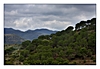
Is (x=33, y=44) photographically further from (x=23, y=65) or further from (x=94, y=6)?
(x=94, y=6)

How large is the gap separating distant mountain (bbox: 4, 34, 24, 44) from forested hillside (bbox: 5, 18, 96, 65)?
11 cm

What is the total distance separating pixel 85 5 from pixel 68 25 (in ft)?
1.76

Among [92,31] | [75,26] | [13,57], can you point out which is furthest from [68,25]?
[13,57]

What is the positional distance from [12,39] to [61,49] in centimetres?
102

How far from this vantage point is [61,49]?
19.0 ft

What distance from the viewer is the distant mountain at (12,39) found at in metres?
5.79

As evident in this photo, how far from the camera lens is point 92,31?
5.75 meters

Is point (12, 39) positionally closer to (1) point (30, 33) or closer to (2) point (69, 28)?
(1) point (30, 33)

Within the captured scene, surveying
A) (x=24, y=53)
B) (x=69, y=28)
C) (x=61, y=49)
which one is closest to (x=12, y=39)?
(x=24, y=53)

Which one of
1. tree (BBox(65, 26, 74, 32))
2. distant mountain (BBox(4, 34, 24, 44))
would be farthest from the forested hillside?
distant mountain (BBox(4, 34, 24, 44))

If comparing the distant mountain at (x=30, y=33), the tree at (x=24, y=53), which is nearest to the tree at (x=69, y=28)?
the distant mountain at (x=30, y=33)

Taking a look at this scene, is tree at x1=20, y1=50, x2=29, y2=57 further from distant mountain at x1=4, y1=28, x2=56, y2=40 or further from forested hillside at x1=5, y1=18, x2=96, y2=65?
distant mountain at x1=4, y1=28, x2=56, y2=40

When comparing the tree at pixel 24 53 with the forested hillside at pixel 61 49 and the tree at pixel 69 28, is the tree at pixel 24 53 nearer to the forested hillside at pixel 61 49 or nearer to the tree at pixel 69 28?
the forested hillside at pixel 61 49

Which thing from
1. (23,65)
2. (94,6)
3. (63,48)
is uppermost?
(94,6)
